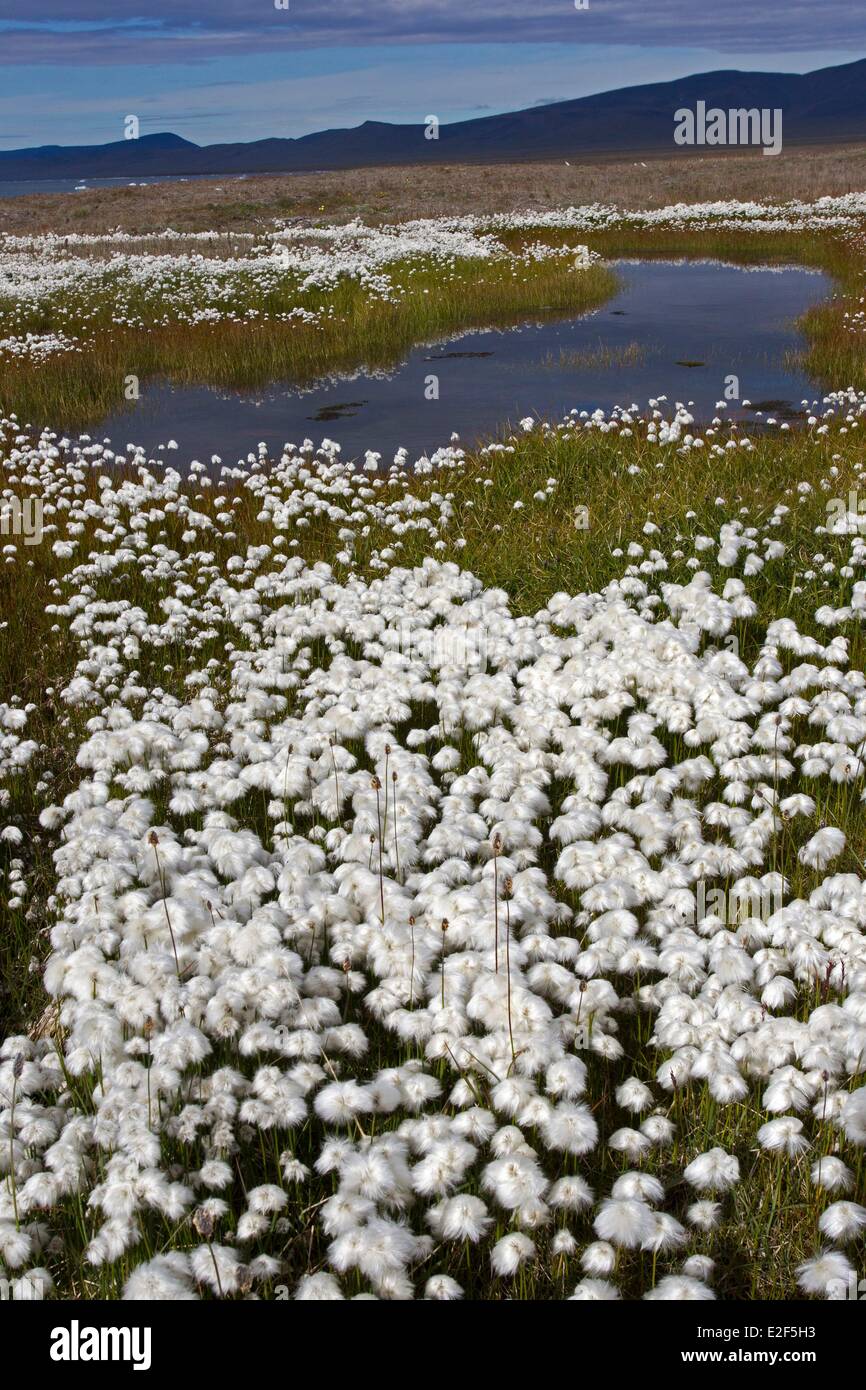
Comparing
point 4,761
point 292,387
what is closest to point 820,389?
point 292,387

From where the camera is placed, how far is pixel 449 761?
22.3ft

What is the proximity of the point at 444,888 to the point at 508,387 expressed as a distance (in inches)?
683

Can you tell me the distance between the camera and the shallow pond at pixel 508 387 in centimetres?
1836

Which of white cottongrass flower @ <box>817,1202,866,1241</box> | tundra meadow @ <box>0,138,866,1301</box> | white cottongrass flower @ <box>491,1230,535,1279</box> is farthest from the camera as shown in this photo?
tundra meadow @ <box>0,138,866,1301</box>

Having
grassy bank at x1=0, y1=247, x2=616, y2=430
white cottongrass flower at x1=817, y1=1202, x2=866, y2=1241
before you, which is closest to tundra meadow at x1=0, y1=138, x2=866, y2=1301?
white cottongrass flower at x1=817, y1=1202, x2=866, y2=1241

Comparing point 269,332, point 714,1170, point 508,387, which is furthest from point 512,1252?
point 269,332

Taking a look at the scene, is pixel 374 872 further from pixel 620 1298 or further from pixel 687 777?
pixel 620 1298

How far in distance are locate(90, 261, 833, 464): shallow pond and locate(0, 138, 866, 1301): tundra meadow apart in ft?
18.8

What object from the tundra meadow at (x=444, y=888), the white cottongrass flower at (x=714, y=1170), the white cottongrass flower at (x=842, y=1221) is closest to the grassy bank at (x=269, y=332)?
the tundra meadow at (x=444, y=888)

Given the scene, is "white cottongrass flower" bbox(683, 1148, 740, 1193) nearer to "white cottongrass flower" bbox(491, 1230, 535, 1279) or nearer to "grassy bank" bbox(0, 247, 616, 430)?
"white cottongrass flower" bbox(491, 1230, 535, 1279)

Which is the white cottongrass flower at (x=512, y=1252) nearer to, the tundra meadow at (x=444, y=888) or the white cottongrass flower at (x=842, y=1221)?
the tundra meadow at (x=444, y=888)

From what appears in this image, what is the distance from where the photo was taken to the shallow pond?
1836cm
